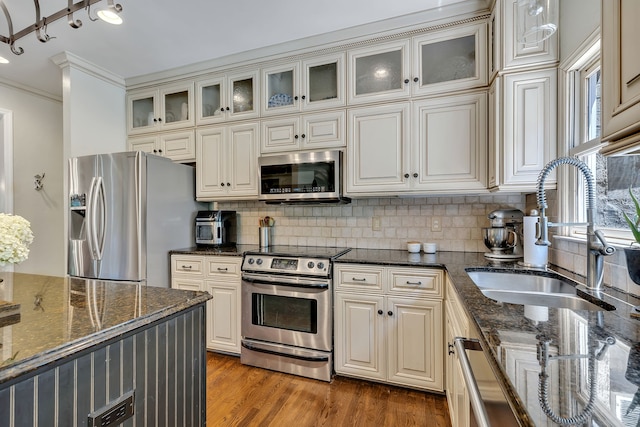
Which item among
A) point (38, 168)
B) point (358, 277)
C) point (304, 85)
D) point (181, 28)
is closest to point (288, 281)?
point (358, 277)

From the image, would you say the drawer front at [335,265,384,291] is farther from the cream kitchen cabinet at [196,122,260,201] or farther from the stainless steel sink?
the cream kitchen cabinet at [196,122,260,201]

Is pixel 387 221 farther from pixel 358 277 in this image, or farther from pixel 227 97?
pixel 227 97

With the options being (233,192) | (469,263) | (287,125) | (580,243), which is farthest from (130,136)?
(580,243)

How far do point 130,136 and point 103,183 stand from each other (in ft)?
2.78

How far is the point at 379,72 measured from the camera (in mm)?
2379

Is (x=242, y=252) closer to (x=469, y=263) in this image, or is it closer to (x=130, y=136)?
(x=469, y=263)

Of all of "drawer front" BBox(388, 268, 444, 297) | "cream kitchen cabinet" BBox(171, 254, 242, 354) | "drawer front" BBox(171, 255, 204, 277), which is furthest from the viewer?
"drawer front" BBox(171, 255, 204, 277)

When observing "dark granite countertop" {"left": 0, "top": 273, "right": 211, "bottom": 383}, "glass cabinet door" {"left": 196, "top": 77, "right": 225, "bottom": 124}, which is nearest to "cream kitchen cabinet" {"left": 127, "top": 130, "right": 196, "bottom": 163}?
"glass cabinet door" {"left": 196, "top": 77, "right": 225, "bottom": 124}

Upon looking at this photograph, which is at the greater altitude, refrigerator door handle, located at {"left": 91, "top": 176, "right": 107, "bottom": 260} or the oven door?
refrigerator door handle, located at {"left": 91, "top": 176, "right": 107, "bottom": 260}

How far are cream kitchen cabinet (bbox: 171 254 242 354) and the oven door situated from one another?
162 mm

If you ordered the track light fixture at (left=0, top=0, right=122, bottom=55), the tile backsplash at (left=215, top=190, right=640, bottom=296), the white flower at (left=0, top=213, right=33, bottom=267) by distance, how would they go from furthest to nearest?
the tile backsplash at (left=215, top=190, right=640, bottom=296)
the track light fixture at (left=0, top=0, right=122, bottom=55)
the white flower at (left=0, top=213, right=33, bottom=267)

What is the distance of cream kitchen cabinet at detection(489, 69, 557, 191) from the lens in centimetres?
181

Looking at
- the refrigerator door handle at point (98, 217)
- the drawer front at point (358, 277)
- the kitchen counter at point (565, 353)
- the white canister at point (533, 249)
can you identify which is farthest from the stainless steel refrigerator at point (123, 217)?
the white canister at point (533, 249)

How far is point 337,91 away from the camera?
248 cm
